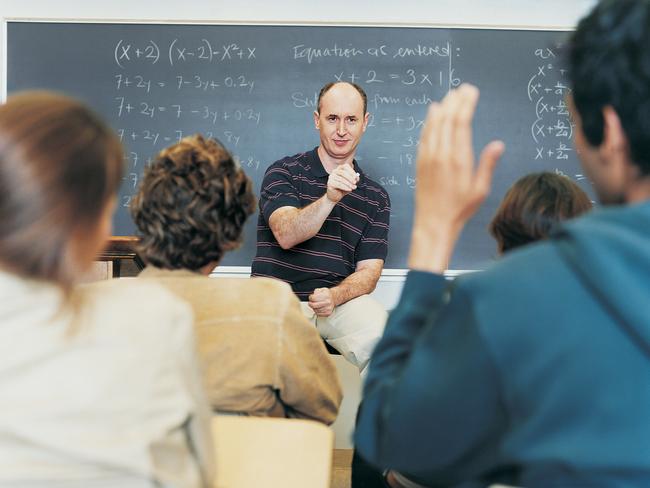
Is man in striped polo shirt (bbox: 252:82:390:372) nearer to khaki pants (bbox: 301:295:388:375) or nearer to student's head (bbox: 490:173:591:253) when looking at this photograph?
khaki pants (bbox: 301:295:388:375)

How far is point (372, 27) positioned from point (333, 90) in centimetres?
68

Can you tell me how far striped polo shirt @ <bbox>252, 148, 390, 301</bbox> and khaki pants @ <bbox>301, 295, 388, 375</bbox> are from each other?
16cm

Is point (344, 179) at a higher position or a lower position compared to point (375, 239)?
higher

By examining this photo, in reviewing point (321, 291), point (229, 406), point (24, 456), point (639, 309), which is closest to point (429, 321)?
point (639, 309)

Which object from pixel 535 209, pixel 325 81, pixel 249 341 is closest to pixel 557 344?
pixel 249 341

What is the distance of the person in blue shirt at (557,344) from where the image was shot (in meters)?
0.76

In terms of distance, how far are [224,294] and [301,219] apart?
1.74 metres

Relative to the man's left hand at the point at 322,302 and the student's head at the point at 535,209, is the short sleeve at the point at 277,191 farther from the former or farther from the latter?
the student's head at the point at 535,209

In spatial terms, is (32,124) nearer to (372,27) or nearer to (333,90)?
(333,90)

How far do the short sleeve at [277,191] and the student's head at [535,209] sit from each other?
1758mm

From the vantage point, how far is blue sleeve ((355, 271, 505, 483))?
0.79 m

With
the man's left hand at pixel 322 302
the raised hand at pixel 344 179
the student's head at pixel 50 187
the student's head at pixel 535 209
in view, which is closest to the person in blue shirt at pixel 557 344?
the student's head at pixel 50 187

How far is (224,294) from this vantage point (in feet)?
4.94

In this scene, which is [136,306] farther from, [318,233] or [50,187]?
[318,233]
